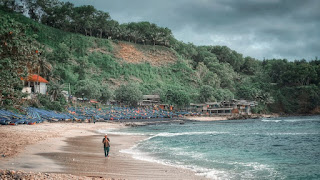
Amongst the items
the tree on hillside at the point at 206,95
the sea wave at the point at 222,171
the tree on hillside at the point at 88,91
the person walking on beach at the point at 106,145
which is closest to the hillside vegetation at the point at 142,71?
the tree on hillside at the point at 88,91

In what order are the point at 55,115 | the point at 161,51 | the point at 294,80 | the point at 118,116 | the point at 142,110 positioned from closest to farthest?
the point at 55,115 < the point at 118,116 < the point at 142,110 < the point at 294,80 < the point at 161,51

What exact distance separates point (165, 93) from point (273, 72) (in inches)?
2150

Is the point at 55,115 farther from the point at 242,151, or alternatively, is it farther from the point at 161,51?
the point at 161,51

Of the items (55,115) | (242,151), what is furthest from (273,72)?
(242,151)

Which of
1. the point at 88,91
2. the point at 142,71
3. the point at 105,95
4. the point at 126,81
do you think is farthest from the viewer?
the point at 142,71

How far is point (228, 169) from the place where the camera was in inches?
554

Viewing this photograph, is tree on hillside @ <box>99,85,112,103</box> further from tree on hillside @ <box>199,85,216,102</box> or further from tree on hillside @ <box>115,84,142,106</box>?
tree on hillside @ <box>199,85,216,102</box>

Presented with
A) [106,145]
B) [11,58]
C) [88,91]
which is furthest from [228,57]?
[106,145]

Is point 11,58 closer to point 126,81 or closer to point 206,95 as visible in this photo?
point 126,81

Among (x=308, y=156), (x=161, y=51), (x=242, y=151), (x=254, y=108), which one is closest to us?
(x=308, y=156)

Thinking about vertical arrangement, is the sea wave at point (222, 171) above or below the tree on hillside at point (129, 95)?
below

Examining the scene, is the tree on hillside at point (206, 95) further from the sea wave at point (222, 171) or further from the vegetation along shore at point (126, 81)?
the sea wave at point (222, 171)

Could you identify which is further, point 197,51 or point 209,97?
point 197,51

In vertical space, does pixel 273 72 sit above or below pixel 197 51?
below
